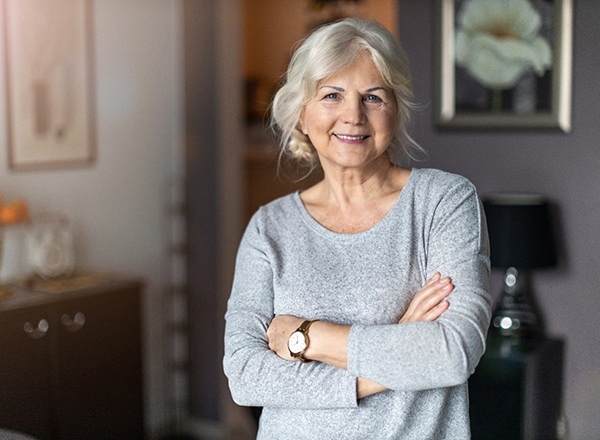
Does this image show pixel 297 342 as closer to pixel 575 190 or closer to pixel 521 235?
pixel 521 235

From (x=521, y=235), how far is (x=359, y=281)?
140cm

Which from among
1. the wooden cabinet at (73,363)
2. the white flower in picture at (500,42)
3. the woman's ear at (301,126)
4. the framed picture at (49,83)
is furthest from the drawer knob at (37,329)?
the white flower in picture at (500,42)

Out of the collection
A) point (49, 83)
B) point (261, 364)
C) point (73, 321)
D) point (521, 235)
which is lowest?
point (73, 321)

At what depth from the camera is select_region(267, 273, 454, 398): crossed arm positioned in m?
1.41

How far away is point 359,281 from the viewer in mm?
1505

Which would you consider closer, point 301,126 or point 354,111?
point 354,111

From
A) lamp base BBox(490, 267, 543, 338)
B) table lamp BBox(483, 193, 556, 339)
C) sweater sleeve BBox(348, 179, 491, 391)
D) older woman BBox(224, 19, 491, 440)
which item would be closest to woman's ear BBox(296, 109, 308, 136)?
older woman BBox(224, 19, 491, 440)

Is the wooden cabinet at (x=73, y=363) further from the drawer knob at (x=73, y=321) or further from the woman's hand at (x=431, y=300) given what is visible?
the woman's hand at (x=431, y=300)

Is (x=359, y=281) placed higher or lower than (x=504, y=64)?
lower

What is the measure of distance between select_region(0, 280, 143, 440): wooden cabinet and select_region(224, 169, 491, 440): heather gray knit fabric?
4.16 ft

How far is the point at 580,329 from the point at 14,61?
7.36 feet

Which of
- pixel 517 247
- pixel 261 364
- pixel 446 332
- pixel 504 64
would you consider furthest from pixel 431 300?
pixel 504 64

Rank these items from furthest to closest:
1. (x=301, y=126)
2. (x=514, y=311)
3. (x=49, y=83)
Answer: (x=49, y=83), (x=514, y=311), (x=301, y=126)

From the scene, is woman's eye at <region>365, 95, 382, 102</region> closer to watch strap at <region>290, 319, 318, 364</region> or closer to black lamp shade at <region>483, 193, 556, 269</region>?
watch strap at <region>290, 319, 318, 364</region>
